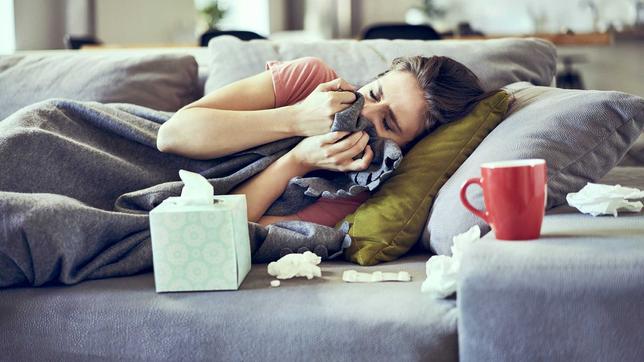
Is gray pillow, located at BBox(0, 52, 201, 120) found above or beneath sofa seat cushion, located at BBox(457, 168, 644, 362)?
above

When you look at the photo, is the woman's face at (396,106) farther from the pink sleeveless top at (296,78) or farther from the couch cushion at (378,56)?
the couch cushion at (378,56)

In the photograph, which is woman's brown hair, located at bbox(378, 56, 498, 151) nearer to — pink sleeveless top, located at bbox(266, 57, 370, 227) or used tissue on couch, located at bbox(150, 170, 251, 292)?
pink sleeveless top, located at bbox(266, 57, 370, 227)

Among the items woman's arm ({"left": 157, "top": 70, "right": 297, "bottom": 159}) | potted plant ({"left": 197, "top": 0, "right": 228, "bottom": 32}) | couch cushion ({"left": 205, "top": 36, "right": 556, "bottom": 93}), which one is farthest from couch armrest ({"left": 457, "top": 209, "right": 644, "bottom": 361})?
potted plant ({"left": 197, "top": 0, "right": 228, "bottom": 32})

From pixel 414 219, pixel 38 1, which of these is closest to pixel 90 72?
pixel 414 219

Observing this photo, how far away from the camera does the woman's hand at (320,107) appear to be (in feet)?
5.29

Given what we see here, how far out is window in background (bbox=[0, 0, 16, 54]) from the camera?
4348 millimetres

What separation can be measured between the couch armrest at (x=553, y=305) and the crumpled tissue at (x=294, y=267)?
328mm

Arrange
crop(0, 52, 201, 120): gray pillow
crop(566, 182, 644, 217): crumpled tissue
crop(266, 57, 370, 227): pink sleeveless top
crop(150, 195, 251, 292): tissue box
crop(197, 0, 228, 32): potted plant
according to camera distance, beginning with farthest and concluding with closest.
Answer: crop(197, 0, 228, 32): potted plant
crop(0, 52, 201, 120): gray pillow
crop(266, 57, 370, 227): pink sleeveless top
crop(566, 182, 644, 217): crumpled tissue
crop(150, 195, 251, 292): tissue box

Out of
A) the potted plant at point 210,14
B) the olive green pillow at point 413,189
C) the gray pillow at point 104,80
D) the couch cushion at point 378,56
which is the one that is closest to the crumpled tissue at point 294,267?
the olive green pillow at point 413,189

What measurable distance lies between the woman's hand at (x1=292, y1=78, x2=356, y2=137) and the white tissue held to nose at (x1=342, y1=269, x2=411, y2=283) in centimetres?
36

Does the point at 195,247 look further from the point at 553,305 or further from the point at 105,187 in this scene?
the point at 553,305

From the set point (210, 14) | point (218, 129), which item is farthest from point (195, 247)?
point (210, 14)

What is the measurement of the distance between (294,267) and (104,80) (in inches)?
37.3

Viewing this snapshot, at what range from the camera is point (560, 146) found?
147 cm
